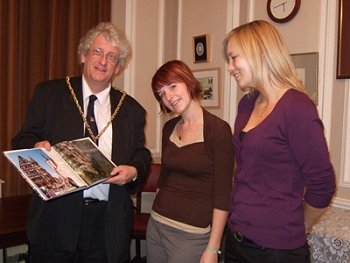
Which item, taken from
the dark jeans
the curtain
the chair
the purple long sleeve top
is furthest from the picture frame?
the curtain

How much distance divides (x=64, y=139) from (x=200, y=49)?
1.77m

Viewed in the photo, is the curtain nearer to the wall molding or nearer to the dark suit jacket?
the dark suit jacket

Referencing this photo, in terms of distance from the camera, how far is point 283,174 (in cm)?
109

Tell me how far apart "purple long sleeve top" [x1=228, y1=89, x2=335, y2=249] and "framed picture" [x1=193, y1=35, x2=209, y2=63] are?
186 cm

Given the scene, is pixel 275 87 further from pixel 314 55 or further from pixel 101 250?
pixel 314 55

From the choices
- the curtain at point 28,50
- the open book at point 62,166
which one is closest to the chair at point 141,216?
the curtain at point 28,50

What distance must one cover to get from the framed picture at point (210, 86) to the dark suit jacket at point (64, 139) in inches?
52.2

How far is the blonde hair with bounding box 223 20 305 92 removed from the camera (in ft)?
3.58

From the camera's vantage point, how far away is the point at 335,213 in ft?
6.63

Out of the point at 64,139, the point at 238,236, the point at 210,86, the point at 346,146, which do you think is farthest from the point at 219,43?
the point at 238,236

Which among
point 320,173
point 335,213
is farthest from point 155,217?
point 335,213

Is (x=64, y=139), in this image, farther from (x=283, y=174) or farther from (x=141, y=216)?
(x=141, y=216)

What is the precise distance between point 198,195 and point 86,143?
489mm

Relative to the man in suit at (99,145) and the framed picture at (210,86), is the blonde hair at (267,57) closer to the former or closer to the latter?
the man in suit at (99,145)
